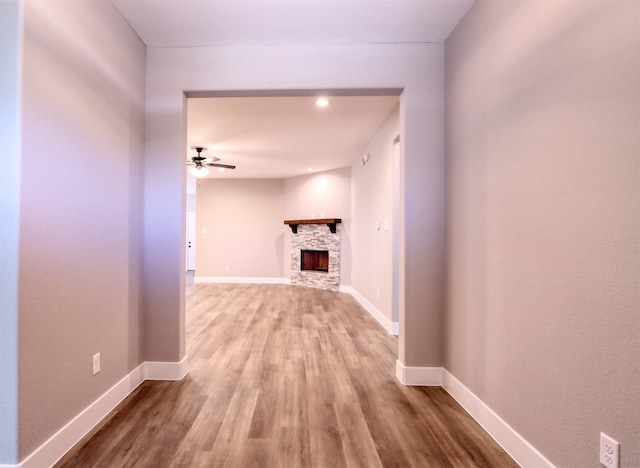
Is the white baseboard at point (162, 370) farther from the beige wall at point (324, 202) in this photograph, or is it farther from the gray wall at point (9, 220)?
the beige wall at point (324, 202)

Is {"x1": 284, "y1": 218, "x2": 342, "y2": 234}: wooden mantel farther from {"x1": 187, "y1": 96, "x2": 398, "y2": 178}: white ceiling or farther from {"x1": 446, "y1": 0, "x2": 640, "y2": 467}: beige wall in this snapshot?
{"x1": 446, "y1": 0, "x2": 640, "y2": 467}: beige wall

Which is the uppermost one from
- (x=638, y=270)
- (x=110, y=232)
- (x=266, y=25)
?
(x=266, y=25)

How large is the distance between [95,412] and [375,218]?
12.0 ft

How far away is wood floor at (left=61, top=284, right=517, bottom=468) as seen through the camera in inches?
59.3

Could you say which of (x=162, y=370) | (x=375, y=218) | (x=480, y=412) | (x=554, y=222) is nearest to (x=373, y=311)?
(x=375, y=218)

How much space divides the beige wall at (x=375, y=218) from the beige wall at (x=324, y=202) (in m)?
0.42

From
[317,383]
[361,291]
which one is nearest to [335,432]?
[317,383]

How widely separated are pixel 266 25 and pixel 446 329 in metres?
2.50

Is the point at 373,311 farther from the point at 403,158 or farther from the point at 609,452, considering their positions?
the point at 609,452

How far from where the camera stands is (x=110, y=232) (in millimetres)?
1910

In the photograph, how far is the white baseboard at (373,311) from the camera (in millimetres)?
3582

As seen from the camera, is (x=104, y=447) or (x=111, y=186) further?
(x=111, y=186)

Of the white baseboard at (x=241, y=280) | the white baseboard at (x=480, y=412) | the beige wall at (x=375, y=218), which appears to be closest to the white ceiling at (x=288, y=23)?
the beige wall at (x=375, y=218)

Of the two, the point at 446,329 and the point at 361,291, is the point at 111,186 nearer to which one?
the point at 446,329
